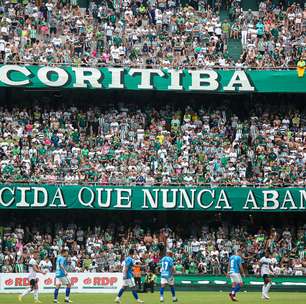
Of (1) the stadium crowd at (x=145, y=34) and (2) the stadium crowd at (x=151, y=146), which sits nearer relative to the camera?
(2) the stadium crowd at (x=151, y=146)

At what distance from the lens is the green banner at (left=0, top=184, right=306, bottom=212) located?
45.0 metres

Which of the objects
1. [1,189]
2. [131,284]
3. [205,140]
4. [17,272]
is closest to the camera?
[131,284]

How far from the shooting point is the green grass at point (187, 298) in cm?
3394

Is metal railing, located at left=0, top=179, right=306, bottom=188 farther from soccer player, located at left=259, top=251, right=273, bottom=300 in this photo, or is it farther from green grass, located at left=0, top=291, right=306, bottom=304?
soccer player, located at left=259, top=251, right=273, bottom=300

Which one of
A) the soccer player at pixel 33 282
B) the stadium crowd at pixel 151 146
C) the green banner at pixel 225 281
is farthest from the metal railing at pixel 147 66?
the soccer player at pixel 33 282


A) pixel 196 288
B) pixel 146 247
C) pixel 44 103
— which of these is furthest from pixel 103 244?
pixel 44 103

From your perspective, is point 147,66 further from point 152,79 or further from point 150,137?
point 150,137

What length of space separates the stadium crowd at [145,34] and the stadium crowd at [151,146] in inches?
99.9

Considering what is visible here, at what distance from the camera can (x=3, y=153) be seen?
4575cm

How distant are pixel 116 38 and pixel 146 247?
10383mm

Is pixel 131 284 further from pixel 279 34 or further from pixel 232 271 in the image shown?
pixel 279 34

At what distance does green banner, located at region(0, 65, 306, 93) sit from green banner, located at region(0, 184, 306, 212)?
4806mm

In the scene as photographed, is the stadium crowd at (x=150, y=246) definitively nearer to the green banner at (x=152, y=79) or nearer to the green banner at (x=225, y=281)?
the green banner at (x=225, y=281)

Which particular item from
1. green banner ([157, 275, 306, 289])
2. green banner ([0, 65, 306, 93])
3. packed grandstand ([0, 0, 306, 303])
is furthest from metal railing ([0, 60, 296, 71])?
green banner ([157, 275, 306, 289])
